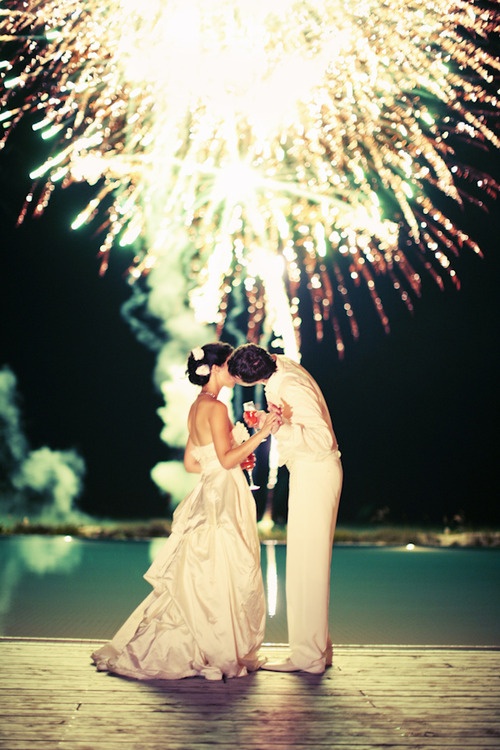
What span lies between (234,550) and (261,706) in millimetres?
847

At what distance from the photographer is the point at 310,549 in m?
3.89

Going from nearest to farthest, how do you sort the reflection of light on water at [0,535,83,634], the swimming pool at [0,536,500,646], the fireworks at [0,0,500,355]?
the swimming pool at [0,536,500,646]
the fireworks at [0,0,500,355]
the reflection of light on water at [0,535,83,634]

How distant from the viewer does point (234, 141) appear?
8023mm

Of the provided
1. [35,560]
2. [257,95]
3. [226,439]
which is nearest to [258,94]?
[257,95]

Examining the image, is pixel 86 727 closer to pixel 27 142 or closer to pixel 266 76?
pixel 266 76

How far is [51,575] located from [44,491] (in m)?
6.43

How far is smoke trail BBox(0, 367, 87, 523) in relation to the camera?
1466 cm

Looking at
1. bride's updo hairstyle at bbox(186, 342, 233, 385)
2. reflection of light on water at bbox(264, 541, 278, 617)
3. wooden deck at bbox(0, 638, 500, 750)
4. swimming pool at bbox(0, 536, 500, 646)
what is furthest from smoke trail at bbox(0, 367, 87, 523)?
bride's updo hairstyle at bbox(186, 342, 233, 385)

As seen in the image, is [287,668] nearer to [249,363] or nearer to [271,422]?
[271,422]

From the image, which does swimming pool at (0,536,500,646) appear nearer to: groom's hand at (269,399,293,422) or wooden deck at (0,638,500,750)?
wooden deck at (0,638,500,750)

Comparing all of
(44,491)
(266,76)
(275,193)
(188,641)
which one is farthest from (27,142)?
(188,641)

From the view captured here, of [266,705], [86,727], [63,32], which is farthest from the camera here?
[63,32]

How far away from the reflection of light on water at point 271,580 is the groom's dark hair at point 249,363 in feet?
9.60

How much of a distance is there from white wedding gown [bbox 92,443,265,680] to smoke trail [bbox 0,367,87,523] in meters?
10.9
